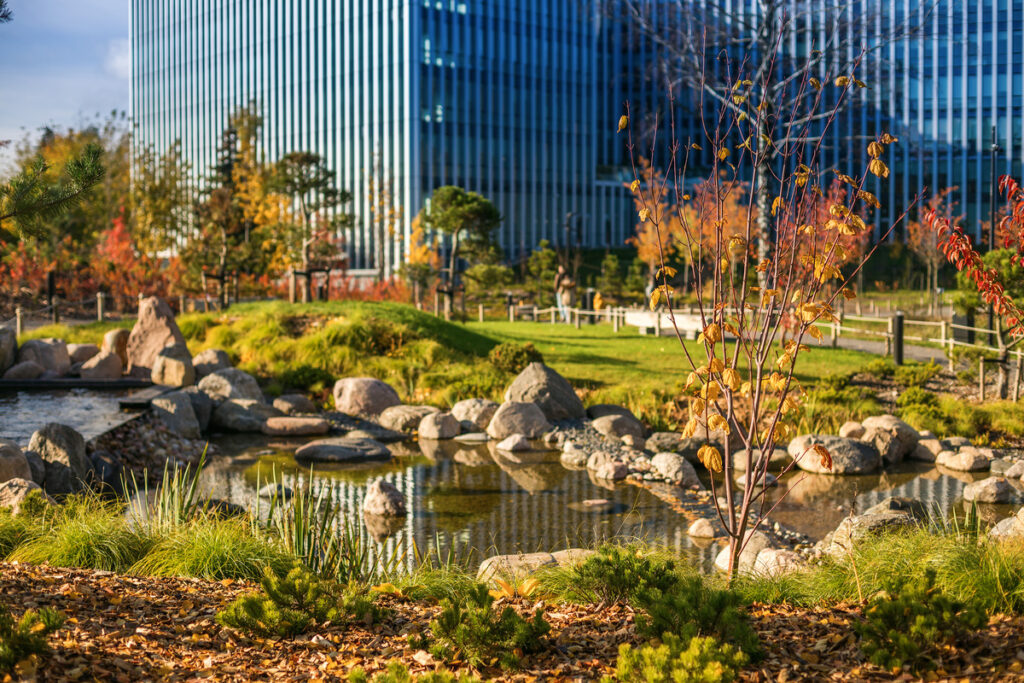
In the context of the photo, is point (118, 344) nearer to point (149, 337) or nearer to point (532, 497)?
point (149, 337)

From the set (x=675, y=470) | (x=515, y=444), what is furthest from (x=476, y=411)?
(x=675, y=470)

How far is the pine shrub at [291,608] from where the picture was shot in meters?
4.58

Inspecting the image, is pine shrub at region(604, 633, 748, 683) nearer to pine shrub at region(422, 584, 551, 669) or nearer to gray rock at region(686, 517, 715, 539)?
pine shrub at region(422, 584, 551, 669)

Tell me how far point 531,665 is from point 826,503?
6657 mm

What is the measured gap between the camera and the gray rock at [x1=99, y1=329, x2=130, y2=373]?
1738 centimetres

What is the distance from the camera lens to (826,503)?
1010 cm

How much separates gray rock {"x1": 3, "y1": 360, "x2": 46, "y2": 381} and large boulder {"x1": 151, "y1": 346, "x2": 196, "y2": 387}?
82.4 inches

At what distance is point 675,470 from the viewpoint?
422 inches

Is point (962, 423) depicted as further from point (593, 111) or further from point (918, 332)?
point (593, 111)

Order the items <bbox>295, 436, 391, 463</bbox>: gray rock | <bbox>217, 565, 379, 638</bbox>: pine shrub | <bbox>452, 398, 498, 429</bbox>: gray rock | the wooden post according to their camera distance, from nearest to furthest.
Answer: <bbox>217, 565, 379, 638</bbox>: pine shrub → <bbox>295, 436, 391, 463</bbox>: gray rock → the wooden post → <bbox>452, 398, 498, 429</bbox>: gray rock

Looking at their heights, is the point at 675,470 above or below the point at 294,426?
below

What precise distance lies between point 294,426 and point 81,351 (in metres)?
6.90

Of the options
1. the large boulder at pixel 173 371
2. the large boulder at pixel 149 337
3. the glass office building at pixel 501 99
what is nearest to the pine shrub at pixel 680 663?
the large boulder at pixel 173 371

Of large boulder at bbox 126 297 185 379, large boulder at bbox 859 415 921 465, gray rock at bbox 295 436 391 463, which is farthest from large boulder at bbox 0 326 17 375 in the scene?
large boulder at bbox 859 415 921 465
